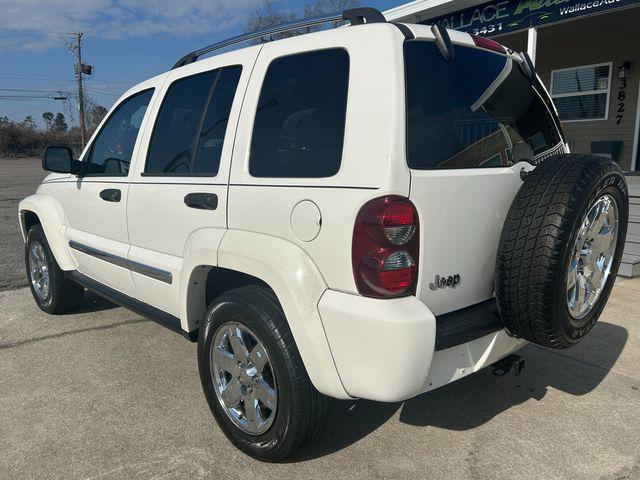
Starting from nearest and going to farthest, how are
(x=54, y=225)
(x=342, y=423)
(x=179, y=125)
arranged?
(x=342, y=423), (x=179, y=125), (x=54, y=225)

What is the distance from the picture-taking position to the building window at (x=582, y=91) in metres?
10.5

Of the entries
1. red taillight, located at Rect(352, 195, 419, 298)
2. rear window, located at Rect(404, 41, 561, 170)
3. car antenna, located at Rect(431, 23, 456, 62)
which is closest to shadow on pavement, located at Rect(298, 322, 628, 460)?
red taillight, located at Rect(352, 195, 419, 298)

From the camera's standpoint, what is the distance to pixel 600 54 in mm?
10391

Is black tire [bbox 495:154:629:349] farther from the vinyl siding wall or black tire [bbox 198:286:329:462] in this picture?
the vinyl siding wall

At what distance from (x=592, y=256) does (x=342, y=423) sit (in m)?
1.58

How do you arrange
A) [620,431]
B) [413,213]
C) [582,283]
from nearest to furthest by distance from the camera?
[413,213], [582,283], [620,431]

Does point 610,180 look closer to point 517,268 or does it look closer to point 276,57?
point 517,268

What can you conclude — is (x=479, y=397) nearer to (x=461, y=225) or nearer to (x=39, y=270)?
(x=461, y=225)

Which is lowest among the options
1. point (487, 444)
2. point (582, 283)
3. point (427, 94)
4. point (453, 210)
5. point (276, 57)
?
point (487, 444)

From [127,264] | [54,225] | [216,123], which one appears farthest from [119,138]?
[216,123]

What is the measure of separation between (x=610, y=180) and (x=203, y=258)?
1977mm

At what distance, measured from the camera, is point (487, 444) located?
8.62 ft

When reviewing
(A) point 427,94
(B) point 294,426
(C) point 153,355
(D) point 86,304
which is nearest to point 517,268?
(A) point 427,94

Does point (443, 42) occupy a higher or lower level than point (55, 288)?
higher
